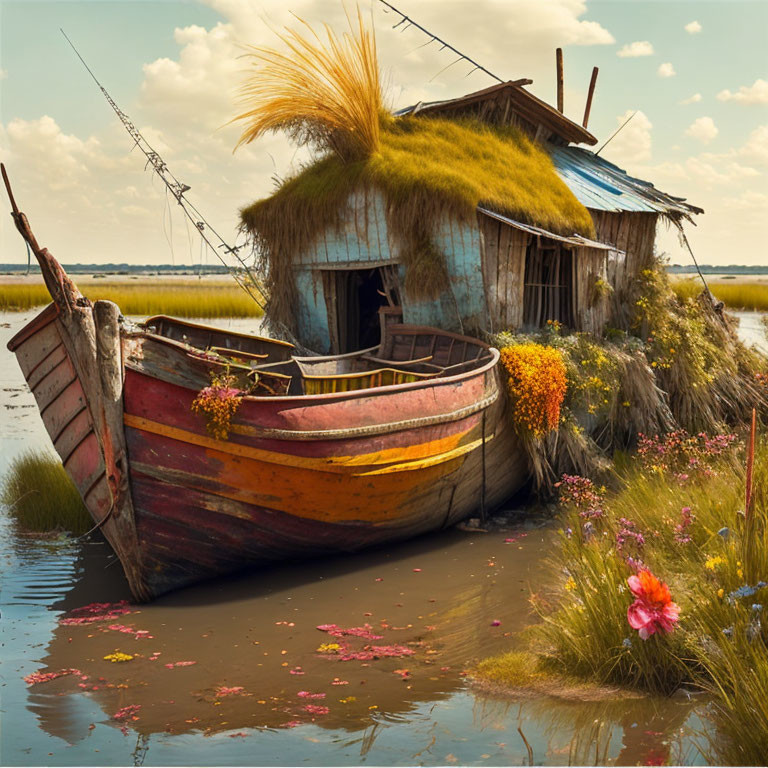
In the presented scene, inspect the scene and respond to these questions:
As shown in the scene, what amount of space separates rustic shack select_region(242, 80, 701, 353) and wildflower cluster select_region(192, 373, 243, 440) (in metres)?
3.82

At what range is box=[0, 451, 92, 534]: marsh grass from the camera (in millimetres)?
9289

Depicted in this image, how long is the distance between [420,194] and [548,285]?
226 cm

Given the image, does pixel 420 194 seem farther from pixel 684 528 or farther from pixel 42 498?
pixel 42 498

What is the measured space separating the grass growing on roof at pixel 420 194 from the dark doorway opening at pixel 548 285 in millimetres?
421

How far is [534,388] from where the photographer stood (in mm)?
9180

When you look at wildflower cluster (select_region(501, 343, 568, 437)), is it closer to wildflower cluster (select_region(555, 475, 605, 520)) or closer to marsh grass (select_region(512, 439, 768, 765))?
wildflower cluster (select_region(555, 475, 605, 520))

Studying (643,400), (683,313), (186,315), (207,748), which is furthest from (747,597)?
(186,315)

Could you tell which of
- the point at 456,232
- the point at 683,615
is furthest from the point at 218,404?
the point at 456,232

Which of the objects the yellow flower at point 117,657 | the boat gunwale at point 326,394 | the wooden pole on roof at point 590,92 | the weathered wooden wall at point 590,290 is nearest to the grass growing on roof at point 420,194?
the weathered wooden wall at point 590,290

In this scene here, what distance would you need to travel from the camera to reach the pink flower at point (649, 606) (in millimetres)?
4668

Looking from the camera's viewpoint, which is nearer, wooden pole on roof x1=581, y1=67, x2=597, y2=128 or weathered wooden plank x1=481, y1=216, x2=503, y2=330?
weathered wooden plank x1=481, y1=216, x2=503, y2=330

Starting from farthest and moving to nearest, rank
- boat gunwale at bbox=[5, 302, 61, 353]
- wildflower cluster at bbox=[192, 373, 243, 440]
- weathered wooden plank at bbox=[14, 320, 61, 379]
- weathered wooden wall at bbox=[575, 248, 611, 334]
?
weathered wooden wall at bbox=[575, 248, 611, 334], weathered wooden plank at bbox=[14, 320, 61, 379], boat gunwale at bbox=[5, 302, 61, 353], wildflower cluster at bbox=[192, 373, 243, 440]

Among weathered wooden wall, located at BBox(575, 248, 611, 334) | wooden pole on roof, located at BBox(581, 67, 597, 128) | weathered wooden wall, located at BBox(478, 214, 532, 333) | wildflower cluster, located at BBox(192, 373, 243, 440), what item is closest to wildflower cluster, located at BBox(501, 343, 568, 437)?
weathered wooden wall, located at BBox(478, 214, 532, 333)

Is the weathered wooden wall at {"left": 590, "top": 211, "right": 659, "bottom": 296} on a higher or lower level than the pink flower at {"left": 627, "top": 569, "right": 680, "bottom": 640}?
higher
